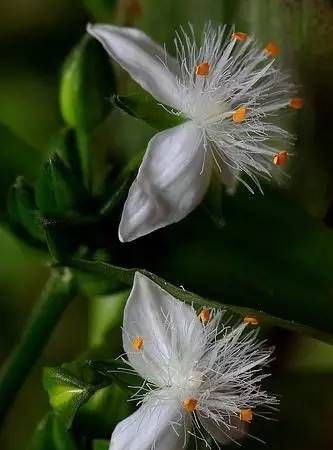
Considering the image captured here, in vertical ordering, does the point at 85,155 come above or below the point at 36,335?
above

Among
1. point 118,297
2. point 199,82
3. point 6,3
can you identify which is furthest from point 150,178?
point 6,3

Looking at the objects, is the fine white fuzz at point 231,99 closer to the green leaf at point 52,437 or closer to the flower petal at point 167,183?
the flower petal at point 167,183

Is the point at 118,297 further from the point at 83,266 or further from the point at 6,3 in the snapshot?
the point at 6,3

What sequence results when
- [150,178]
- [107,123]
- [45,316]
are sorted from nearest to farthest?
[150,178], [45,316], [107,123]

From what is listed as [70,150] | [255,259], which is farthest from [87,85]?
[255,259]

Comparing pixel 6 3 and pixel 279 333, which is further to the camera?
pixel 6 3

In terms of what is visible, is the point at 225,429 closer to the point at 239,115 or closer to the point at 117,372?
the point at 117,372
